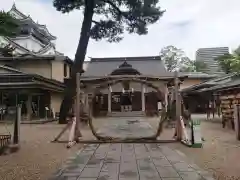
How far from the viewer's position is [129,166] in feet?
22.6

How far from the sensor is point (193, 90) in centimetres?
3291

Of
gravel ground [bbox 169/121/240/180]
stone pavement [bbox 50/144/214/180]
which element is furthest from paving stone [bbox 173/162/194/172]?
gravel ground [bbox 169/121/240/180]

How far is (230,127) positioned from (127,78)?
745 centimetres

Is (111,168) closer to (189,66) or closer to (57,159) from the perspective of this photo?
(57,159)

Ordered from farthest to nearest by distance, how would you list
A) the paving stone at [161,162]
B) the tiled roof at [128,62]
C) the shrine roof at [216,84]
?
the tiled roof at [128,62]
the shrine roof at [216,84]
the paving stone at [161,162]

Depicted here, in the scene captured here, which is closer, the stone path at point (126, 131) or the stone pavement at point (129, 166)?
the stone pavement at point (129, 166)

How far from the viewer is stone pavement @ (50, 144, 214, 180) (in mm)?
5980

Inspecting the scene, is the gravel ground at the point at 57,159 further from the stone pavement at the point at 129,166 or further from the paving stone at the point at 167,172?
the paving stone at the point at 167,172

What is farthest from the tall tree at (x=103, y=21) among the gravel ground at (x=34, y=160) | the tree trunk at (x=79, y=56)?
the gravel ground at (x=34, y=160)

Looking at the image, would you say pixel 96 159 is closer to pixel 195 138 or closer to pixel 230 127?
pixel 195 138

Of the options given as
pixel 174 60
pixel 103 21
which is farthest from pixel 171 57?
pixel 103 21

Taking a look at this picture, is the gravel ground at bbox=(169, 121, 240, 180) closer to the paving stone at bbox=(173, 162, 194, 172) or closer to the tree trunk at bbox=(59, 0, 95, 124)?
the paving stone at bbox=(173, 162, 194, 172)

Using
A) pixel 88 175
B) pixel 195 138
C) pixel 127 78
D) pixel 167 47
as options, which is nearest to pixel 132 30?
pixel 127 78

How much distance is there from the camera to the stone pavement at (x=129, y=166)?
598cm
